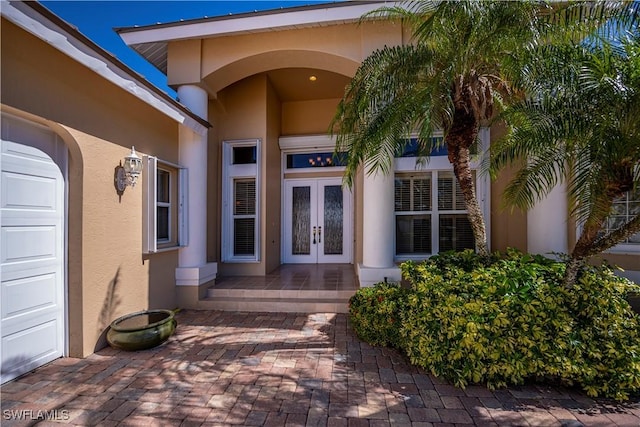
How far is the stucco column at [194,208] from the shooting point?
Answer: 18.7ft

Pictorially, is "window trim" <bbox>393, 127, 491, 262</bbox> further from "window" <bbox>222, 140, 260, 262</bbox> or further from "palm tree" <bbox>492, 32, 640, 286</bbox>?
"window" <bbox>222, 140, 260, 262</bbox>

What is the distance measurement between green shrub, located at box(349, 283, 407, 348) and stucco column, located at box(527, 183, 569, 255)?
3.27 m

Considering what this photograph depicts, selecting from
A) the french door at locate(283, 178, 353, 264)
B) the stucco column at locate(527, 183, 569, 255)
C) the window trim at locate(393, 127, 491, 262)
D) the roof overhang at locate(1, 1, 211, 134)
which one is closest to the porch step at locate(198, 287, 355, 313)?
the window trim at locate(393, 127, 491, 262)

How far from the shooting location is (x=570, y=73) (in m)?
3.10

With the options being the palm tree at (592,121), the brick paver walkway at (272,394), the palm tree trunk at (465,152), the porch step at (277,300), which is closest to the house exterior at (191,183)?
the porch step at (277,300)

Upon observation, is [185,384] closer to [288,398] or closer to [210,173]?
[288,398]

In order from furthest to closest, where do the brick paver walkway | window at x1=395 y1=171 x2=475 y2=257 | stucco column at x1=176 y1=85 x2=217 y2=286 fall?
1. window at x1=395 y1=171 x2=475 y2=257
2. stucco column at x1=176 y1=85 x2=217 y2=286
3. the brick paver walkway

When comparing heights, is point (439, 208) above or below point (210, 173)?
below

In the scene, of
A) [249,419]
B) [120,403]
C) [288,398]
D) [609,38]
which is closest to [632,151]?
[609,38]

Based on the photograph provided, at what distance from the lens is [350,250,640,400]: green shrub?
2.97 metres

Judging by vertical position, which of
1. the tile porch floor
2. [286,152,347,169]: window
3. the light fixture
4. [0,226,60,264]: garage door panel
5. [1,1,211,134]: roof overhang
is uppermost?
[1,1,211,134]: roof overhang

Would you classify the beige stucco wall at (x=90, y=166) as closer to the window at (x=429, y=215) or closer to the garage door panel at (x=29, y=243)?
the garage door panel at (x=29, y=243)

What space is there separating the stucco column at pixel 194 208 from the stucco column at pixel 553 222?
6761 millimetres

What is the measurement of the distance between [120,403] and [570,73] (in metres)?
5.92
